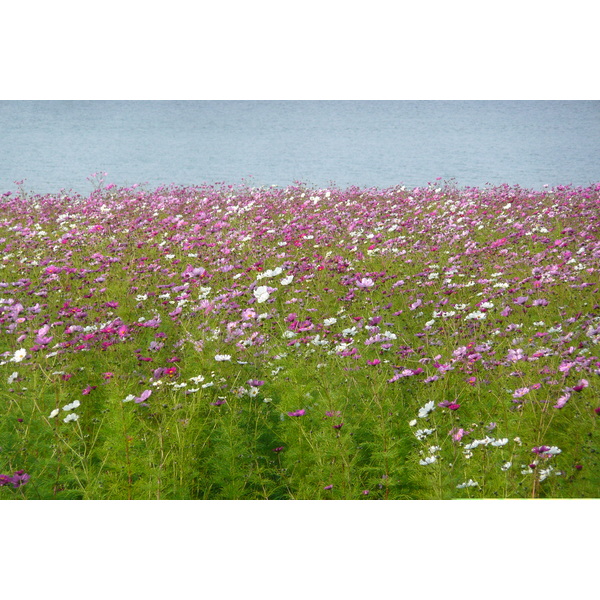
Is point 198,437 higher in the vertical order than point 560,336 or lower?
lower

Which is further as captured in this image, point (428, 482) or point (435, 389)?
point (435, 389)

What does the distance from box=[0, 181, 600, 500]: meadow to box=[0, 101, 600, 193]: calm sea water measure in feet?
1.37

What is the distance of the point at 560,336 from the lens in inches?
117

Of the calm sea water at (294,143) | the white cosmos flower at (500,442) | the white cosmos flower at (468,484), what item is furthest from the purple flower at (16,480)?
the calm sea water at (294,143)

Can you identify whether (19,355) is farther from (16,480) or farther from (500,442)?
(500,442)

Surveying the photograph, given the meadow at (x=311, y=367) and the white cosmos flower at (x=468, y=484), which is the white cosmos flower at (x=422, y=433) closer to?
the meadow at (x=311, y=367)

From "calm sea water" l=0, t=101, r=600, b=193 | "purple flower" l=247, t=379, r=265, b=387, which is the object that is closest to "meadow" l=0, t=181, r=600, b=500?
"purple flower" l=247, t=379, r=265, b=387

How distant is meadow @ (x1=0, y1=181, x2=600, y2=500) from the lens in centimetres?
235

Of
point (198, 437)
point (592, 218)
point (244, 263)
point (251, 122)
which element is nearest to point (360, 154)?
point (251, 122)

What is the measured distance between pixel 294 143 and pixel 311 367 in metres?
2.42

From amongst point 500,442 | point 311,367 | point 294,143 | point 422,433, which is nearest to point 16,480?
point 311,367

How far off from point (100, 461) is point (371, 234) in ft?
10.1

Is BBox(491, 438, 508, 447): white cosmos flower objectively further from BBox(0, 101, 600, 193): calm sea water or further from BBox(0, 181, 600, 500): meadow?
BBox(0, 101, 600, 193): calm sea water

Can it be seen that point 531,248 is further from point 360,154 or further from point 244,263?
point 244,263
